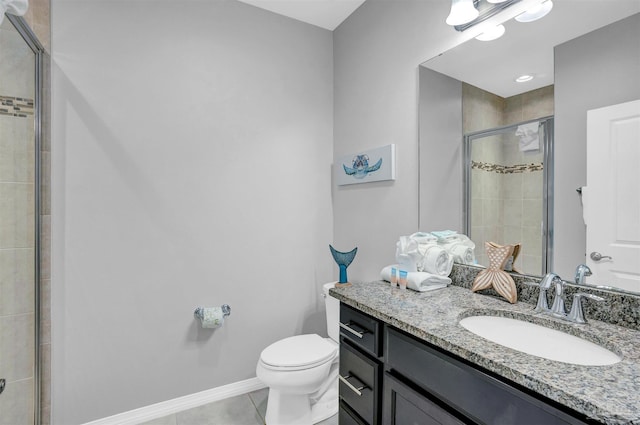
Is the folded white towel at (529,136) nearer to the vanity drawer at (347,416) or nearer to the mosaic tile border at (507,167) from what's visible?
the mosaic tile border at (507,167)

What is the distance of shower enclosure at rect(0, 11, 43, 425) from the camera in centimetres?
143

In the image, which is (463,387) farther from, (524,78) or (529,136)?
(524,78)

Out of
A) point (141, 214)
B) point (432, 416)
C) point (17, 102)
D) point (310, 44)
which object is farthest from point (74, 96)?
point (432, 416)

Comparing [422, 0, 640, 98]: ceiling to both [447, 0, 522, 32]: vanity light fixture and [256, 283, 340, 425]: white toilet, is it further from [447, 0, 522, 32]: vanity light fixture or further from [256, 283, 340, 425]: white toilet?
[256, 283, 340, 425]: white toilet

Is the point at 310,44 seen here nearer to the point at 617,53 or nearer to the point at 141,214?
the point at 141,214

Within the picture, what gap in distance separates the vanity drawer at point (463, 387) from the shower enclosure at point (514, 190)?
629 millimetres

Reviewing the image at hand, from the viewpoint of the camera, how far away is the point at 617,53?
1.05 metres

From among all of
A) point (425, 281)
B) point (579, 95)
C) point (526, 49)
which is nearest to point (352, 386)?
point (425, 281)

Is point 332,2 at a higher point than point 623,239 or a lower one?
higher

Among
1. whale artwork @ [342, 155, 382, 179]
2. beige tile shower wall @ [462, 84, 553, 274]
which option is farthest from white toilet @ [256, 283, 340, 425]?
whale artwork @ [342, 155, 382, 179]

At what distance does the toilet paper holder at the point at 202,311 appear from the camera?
200 centimetres

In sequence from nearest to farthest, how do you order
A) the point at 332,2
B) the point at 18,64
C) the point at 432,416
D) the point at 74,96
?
the point at 432,416, the point at 18,64, the point at 74,96, the point at 332,2

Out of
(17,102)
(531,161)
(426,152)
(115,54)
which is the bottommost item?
(531,161)

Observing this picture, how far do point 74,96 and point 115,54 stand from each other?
0.33m
